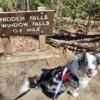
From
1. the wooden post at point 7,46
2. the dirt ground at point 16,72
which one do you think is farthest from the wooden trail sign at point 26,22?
the dirt ground at point 16,72

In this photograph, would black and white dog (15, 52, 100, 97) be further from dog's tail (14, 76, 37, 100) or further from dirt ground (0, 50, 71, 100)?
dirt ground (0, 50, 71, 100)

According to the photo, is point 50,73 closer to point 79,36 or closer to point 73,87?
point 73,87

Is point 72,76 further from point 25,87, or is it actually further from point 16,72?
point 16,72

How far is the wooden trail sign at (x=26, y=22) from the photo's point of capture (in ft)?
17.3

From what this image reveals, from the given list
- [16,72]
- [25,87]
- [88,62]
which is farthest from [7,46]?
[88,62]

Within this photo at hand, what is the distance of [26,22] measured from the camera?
5.38 m

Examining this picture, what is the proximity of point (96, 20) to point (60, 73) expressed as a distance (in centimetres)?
334

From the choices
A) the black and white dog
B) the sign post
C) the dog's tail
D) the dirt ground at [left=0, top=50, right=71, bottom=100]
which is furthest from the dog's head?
the sign post

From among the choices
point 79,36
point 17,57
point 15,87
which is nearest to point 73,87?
point 15,87

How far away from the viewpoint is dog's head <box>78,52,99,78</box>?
385 cm

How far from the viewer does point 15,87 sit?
514 cm

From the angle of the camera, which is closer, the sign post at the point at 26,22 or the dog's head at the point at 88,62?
the dog's head at the point at 88,62

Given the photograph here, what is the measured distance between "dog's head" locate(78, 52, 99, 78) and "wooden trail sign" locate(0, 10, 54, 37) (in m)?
1.61

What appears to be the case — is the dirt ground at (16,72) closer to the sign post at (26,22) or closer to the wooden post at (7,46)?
the wooden post at (7,46)
